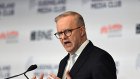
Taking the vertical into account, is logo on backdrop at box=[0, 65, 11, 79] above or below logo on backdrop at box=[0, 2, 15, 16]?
below

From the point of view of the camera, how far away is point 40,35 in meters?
4.63

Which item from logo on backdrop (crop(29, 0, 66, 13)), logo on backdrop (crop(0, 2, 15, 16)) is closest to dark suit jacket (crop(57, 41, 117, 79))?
logo on backdrop (crop(29, 0, 66, 13))

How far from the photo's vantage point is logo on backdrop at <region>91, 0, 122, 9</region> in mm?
4172

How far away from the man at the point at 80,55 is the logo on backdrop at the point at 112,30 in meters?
1.94

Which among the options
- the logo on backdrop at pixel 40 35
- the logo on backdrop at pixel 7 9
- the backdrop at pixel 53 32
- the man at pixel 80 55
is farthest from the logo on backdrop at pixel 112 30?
the man at pixel 80 55

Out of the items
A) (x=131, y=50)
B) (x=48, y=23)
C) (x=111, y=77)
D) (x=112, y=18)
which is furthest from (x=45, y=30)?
(x=111, y=77)

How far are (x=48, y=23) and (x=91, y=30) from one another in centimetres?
73

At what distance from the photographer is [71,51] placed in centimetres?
220

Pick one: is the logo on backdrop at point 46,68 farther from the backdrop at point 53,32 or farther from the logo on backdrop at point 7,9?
the logo on backdrop at point 7,9

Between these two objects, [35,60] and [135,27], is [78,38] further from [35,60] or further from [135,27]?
[35,60]

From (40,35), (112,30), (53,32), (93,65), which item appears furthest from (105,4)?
(93,65)

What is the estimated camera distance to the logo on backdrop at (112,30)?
412 centimetres

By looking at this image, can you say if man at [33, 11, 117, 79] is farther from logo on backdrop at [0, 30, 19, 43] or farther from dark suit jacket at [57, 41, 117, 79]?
logo on backdrop at [0, 30, 19, 43]

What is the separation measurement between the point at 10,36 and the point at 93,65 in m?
3.06
